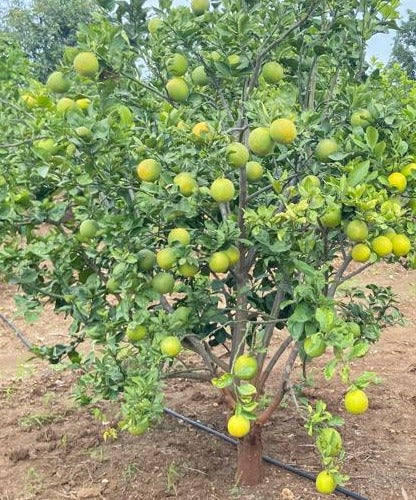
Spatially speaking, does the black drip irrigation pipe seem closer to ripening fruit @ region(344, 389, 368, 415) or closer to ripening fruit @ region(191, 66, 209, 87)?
ripening fruit @ region(344, 389, 368, 415)

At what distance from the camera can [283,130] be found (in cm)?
188

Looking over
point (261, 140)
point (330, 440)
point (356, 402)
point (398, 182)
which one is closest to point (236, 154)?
point (261, 140)

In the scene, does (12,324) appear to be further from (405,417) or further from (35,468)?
(405,417)

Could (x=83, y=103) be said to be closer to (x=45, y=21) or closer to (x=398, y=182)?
(x=398, y=182)

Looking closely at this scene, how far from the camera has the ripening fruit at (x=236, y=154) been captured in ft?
6.41

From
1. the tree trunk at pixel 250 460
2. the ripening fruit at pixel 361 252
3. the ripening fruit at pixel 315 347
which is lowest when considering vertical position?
the tree trunk at pixel 250 460

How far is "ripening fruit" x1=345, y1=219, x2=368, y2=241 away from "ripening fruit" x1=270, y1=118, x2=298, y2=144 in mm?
297

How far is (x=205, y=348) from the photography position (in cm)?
263

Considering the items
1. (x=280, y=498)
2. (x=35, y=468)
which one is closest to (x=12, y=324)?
(x=35, y=468)

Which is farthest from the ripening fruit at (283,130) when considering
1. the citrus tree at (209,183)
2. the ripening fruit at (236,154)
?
the ripening fruit at (236,154)

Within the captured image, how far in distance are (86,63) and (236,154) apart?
1.65 feet

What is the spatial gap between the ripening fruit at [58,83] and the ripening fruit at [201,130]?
1.52 feet

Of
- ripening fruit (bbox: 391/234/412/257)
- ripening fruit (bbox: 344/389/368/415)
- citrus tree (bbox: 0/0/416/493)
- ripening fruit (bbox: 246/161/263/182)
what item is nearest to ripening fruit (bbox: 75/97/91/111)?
citrus tree (bbox: 0/0/416/493)

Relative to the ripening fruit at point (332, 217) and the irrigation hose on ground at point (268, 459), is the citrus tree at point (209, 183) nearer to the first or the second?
the ripening fruit at point (332, 217)
